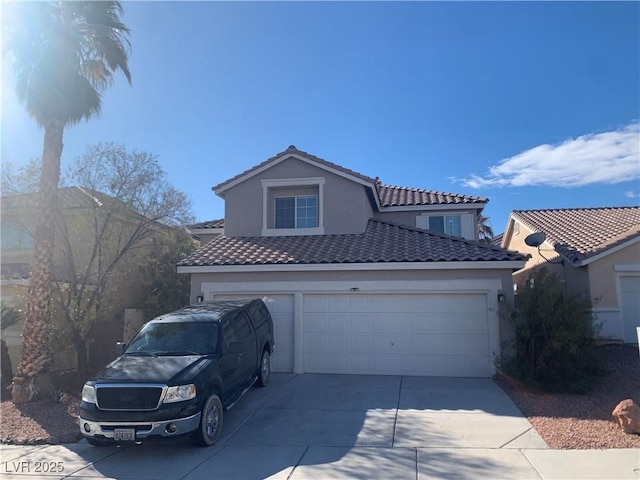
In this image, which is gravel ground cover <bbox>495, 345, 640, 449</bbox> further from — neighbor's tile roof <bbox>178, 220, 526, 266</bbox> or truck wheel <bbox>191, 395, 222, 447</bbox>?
truck wheel <bbox>191, 395, 222, 447</bbox>

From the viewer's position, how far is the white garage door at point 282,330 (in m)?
12.8

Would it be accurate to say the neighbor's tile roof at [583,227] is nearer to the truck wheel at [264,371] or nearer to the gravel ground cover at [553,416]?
the gravel ground cover at [553,416]

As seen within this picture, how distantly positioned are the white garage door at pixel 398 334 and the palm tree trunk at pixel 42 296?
6200 millimetres

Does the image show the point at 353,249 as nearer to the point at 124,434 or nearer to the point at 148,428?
the point at 148,428

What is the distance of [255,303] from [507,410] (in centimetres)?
577

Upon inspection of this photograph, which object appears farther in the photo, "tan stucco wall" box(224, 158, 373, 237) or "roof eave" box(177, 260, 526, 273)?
"tan stucco wall" box(224, 158, 373, 237)

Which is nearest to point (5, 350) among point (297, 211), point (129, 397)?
point (129, 397)

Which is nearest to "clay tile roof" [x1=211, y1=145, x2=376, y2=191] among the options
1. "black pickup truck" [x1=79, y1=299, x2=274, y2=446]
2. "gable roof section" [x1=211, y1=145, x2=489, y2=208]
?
"gable roof section" [x1=211, y1=145, x2=489, y2=208]

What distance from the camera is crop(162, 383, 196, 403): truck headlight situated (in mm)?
7020

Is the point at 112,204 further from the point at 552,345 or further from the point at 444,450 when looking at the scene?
the point at 552,345

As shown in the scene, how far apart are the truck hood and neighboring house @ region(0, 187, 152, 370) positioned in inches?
251

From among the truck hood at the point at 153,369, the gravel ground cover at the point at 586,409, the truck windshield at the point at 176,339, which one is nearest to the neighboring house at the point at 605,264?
the gravel ground cover at the point at 586,409

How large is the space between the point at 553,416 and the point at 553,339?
7.38 ft

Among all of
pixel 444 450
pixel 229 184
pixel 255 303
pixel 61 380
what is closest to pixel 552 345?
pixel 444 450
